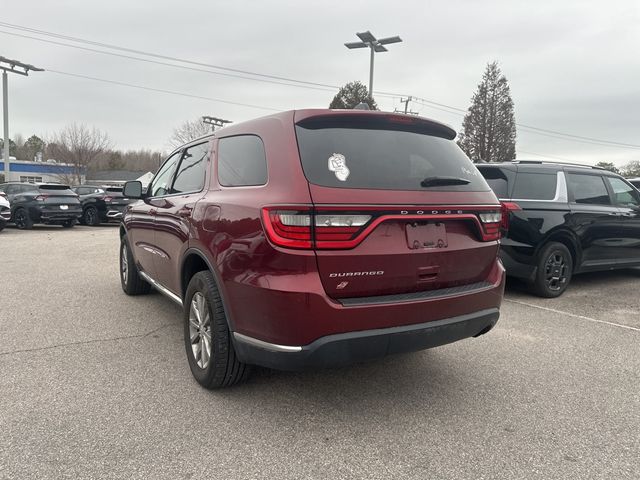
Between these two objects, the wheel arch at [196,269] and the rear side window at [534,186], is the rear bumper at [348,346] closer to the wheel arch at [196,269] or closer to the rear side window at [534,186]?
the wheel arch at [196,269]

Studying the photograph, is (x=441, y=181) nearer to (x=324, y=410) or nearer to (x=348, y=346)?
(x=348, y=346)

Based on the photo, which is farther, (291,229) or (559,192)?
(559,192)

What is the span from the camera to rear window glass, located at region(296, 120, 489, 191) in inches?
101

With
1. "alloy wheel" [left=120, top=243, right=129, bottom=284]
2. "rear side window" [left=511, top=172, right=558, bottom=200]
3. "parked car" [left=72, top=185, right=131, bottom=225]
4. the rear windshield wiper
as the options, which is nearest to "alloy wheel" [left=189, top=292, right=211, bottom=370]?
the rear windshield wiper

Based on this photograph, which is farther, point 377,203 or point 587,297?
point 587,297

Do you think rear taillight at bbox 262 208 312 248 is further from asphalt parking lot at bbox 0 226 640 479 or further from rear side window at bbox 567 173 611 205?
rear side window at bbox 567 173 611 205

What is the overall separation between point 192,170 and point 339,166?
5.59 feet

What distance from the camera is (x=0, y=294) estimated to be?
5.79 metres

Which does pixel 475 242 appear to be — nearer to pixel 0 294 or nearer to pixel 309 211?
pixel 309 211

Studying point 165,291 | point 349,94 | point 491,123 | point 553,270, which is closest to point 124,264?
point 165,291

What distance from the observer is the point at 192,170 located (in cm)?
383

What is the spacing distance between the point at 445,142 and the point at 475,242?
0.72 metres

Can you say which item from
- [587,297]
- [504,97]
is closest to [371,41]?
[587,297]

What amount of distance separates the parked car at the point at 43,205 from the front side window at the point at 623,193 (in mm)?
14990
